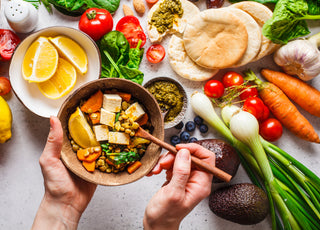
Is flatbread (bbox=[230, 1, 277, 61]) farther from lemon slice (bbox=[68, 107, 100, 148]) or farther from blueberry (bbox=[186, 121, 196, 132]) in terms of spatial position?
lemon slice (bbox=[68, 107, 100, 148])

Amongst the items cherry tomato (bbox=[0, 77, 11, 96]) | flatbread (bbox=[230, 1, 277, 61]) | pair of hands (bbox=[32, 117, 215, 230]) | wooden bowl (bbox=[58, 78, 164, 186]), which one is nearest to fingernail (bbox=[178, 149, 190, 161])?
pair of hands (bbox=[32, 117, 215, 230])

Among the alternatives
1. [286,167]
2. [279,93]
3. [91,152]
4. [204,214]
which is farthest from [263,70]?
[91,152]

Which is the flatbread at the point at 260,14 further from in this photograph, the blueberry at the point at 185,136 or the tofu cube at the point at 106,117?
the tofu cube at the point at 106,117

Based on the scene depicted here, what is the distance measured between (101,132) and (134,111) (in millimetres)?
250

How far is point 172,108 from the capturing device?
7.25 feet

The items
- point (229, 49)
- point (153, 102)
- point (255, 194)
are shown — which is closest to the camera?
point (153, 102)

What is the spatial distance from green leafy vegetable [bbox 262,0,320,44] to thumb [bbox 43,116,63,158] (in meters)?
1.64

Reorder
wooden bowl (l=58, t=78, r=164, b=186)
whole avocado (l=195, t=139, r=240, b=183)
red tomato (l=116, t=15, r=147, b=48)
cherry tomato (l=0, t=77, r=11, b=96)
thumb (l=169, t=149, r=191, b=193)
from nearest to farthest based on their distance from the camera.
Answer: thumb (l=169, t=149, r=191, b=193)
wooden bowl (l=58, t=78, r=164, b=186)
whole avocado (l=195, t=139, r=240, b=183)
cherry tomato (l=0, t=77, r=11, b=96)
red tomato (l=116, t=15, r=147, b=48)

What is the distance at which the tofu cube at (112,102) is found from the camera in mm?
1816

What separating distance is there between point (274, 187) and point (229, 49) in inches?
44.1

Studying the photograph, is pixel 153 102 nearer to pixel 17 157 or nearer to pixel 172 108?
pixel 172 108

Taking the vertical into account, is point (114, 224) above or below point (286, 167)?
below

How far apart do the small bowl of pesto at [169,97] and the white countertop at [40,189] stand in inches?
6.0

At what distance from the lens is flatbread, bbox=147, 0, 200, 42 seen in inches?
90.0
